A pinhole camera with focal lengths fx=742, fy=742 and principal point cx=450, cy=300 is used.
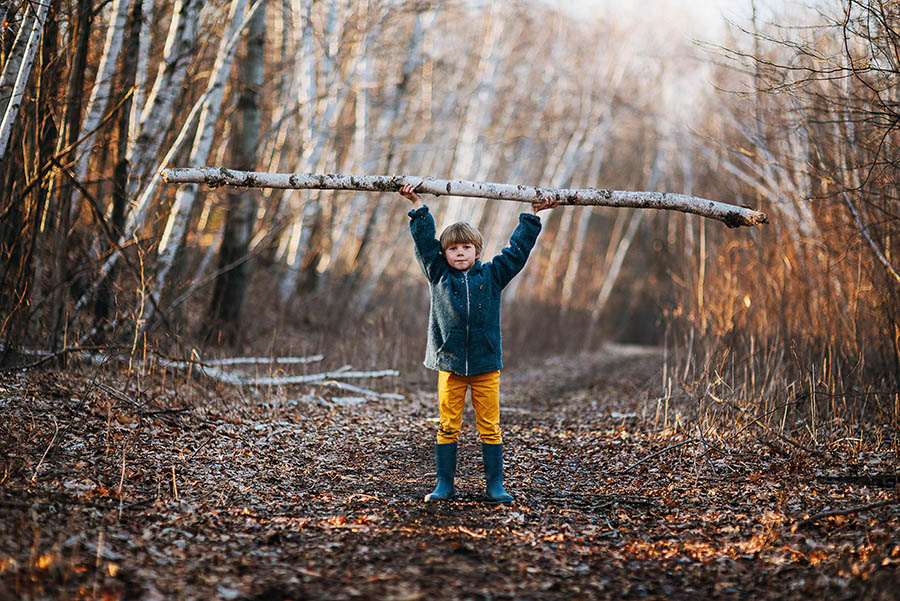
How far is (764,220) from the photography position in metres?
5.23

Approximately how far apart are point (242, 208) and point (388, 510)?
7.26m

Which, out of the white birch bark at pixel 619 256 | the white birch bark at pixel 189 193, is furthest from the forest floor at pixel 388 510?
the white birch bark at pixel 619 256

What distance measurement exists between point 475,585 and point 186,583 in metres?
1.32

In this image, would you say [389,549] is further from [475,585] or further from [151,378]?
[151,378]

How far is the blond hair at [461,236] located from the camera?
16.0ft

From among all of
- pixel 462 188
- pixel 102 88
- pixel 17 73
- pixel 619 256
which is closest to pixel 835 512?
pixel 462 188

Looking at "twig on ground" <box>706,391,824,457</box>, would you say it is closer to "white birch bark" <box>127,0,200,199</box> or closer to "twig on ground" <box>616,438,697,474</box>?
"twig on ground" <box>616,438,697,474</box>

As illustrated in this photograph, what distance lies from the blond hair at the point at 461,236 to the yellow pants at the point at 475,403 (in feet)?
2.81

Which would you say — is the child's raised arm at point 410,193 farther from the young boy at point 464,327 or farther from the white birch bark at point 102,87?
the white birch bark at point 102,87

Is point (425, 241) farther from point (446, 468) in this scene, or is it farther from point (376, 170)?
point (376, 170)

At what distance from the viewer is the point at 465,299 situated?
16.1 feet

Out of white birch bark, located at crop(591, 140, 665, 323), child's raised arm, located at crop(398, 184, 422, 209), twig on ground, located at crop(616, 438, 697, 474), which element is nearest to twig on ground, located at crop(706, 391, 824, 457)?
twig on ground, located at crop(616, 438, 697, 474)

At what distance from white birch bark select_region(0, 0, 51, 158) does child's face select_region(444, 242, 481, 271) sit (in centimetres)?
334

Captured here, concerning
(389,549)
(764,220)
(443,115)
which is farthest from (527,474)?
(443,115)
